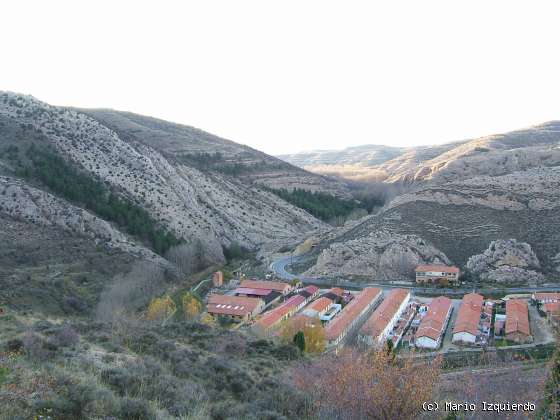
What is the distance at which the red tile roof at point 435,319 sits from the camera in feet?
87.7

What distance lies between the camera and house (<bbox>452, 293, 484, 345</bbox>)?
26469 millimetres

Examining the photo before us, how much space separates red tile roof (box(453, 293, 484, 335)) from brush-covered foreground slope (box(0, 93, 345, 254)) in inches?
1117

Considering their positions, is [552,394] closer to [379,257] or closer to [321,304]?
[321,304]

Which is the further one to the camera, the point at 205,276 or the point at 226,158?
the point at 226,158

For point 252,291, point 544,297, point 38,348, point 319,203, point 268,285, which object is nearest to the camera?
point 38,348

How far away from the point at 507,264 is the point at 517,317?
12.1 m

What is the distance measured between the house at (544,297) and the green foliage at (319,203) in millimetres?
49594

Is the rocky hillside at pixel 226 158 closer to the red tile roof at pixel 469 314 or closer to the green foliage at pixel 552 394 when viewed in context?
the red tile roof at pixel 469 314

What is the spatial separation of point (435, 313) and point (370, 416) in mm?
23780

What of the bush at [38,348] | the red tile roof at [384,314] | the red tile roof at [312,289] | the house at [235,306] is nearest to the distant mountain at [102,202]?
the house at [235,306]

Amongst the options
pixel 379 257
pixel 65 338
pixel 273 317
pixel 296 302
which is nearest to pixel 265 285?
pixel 296 302

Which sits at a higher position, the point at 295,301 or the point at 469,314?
the point at 295,301

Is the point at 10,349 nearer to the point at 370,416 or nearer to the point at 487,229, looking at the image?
the point at 370,416

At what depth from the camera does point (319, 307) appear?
33219mm
